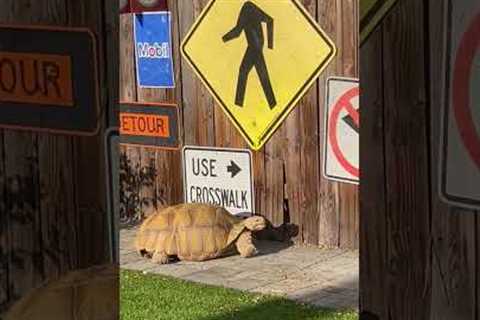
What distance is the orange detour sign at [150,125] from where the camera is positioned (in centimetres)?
948

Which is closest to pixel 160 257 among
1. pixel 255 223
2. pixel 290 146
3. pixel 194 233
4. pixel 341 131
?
pixel 194 233

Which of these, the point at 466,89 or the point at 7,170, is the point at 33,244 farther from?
the point at 466,89

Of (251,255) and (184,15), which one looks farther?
(184,15)

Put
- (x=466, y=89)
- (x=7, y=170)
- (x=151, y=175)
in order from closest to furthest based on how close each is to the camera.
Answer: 1. (x=466, y=89)
2. (x=7, y=170)
3. (x=151, y=175)

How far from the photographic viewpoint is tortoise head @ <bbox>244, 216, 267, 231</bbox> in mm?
8252

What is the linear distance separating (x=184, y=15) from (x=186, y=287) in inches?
120

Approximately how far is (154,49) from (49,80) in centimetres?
719

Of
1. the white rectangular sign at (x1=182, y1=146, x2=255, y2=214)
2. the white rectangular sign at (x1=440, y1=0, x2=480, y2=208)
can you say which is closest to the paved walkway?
the white rectangular sign at (x1=182, y1=146, x2=255, y2=214)

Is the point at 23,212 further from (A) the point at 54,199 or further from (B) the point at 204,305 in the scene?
(B) the point at 204,305

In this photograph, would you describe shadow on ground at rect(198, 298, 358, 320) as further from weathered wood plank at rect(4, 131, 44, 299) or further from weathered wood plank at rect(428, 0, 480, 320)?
weathered wood plank at rect(428, 0, 480, 320)

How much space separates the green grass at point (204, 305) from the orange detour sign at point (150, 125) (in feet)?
7.93

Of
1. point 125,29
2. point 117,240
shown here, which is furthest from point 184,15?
point 117,240

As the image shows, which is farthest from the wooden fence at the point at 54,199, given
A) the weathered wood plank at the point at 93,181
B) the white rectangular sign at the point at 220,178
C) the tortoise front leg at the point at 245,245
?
the white rectangular sign at the point at 220,178

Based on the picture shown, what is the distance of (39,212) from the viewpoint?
2404mm
